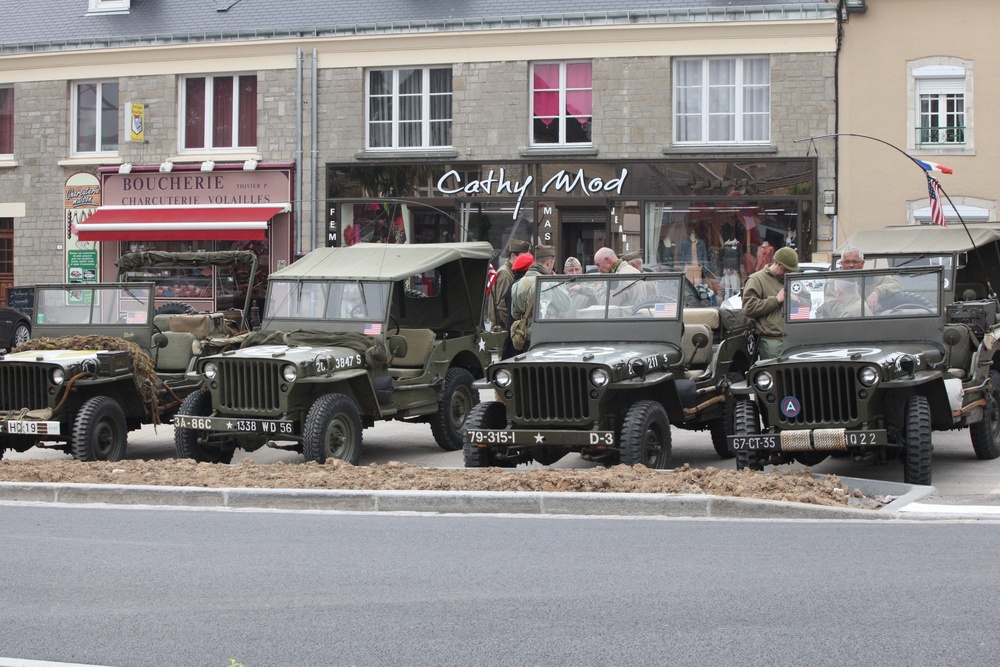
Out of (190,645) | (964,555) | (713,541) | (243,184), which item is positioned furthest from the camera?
(243,184)

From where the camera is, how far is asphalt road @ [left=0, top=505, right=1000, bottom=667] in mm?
5496

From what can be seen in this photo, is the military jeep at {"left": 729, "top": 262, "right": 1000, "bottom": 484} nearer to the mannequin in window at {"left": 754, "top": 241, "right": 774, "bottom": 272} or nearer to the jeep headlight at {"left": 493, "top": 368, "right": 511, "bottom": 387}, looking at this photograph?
the jeep headlight at {"left": 493, "top": 368, "right": 511, "bottom": 387}

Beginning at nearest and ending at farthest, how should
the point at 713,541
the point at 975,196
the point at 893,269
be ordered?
the point at 713,541 → the point at 893,269 → the point at 975,196

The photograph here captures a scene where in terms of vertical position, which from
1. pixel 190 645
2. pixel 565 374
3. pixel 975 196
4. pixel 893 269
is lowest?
pixel 190 645

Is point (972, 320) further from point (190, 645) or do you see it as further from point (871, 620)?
point (190, 645)

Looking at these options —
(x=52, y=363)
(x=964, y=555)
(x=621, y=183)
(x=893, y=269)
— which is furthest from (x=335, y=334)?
(x=621, y=183)

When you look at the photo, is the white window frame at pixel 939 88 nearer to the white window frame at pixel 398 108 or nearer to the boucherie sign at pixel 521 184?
the boucherie sign at pixel 521 184

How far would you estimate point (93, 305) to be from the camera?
13.5 metres

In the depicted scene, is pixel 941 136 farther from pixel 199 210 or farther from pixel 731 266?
pixel 199 210

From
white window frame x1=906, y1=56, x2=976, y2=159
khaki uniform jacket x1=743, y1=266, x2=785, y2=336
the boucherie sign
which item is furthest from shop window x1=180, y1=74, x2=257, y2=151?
khaki uniform jacket x1=743, y1=266, x2=785, y2=336

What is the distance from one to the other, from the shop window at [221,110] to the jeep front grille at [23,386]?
14804mm

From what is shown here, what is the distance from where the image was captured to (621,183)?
78.7 ft

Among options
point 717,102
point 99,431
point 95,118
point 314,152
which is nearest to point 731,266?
point 717,102

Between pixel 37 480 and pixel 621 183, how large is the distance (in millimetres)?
15498
